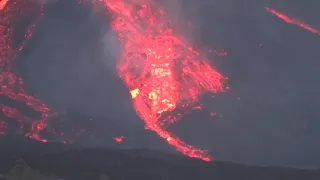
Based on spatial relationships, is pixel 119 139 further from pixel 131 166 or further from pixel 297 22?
pixel 297 22

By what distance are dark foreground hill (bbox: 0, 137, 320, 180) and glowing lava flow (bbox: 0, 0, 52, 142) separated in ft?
1.65

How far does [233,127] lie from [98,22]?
3.46 m

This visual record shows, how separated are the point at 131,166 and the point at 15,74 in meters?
3.01

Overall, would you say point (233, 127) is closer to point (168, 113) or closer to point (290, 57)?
point (168, 113)

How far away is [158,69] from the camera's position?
29.0 feet

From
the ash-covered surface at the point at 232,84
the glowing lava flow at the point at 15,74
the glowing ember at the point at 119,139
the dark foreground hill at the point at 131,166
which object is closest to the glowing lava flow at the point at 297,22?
the ash-covered surface at the point at 232,84

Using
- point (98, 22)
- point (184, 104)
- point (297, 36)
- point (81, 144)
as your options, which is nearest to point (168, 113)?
point (184, 104)

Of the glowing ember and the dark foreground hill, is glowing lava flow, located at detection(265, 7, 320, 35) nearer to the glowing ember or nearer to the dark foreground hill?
the dark foreground hill

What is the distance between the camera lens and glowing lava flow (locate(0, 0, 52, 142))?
27.1 feet

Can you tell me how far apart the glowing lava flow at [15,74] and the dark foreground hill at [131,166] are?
50cm

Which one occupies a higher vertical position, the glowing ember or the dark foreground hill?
the glowing ember

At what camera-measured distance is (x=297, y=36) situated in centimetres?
878

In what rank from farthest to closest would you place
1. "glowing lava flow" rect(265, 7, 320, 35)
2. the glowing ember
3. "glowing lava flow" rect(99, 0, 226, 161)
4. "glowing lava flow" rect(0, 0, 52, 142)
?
"glowing lava flow" rect(265, 7, 320, 35)
"glowing lava flow" rect(99, 0, 226, 161)
"glowing lava flow" rect(0, 0, 52, 142)
the glowing ember

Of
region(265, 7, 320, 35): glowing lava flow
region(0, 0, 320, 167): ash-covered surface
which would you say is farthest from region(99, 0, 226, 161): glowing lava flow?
region(265, 7, 320, 35): glowing lava flow
